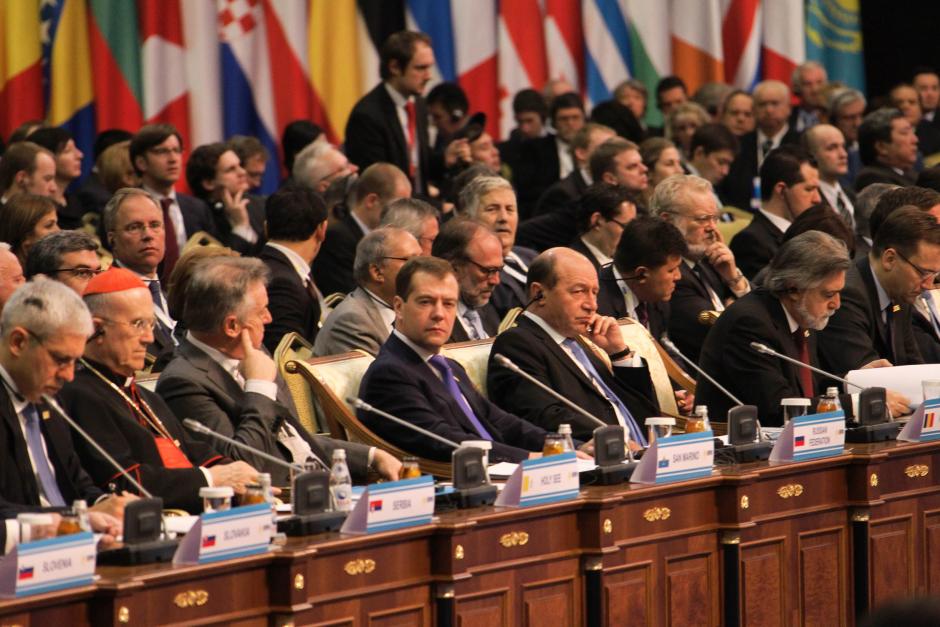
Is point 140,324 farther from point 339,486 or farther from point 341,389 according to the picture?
point 341,389

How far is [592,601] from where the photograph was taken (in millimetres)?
4465

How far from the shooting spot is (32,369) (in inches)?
158

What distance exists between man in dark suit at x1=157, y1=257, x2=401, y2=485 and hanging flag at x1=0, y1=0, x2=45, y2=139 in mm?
5265

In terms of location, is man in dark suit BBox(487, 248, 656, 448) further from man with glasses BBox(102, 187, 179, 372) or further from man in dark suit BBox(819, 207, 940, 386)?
man with glasses BBox(102, 187, 179, 372)

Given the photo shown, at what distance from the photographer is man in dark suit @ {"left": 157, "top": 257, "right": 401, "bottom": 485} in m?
4.80

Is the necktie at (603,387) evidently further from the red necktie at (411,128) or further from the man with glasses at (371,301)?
the red necktie at (411,128)

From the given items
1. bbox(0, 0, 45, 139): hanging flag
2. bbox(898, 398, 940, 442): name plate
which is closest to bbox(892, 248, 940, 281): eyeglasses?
bbox(898, 398, 940, 442): name plate

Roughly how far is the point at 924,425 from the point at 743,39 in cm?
748

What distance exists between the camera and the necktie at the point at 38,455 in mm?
4078

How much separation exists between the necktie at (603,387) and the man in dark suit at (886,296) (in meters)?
0.88

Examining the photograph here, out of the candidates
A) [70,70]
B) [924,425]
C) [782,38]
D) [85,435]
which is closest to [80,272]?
[85,435]

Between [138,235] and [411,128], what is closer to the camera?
[138,235]

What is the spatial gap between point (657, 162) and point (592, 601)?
510 cm

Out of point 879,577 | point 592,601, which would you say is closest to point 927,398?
point 879,577
